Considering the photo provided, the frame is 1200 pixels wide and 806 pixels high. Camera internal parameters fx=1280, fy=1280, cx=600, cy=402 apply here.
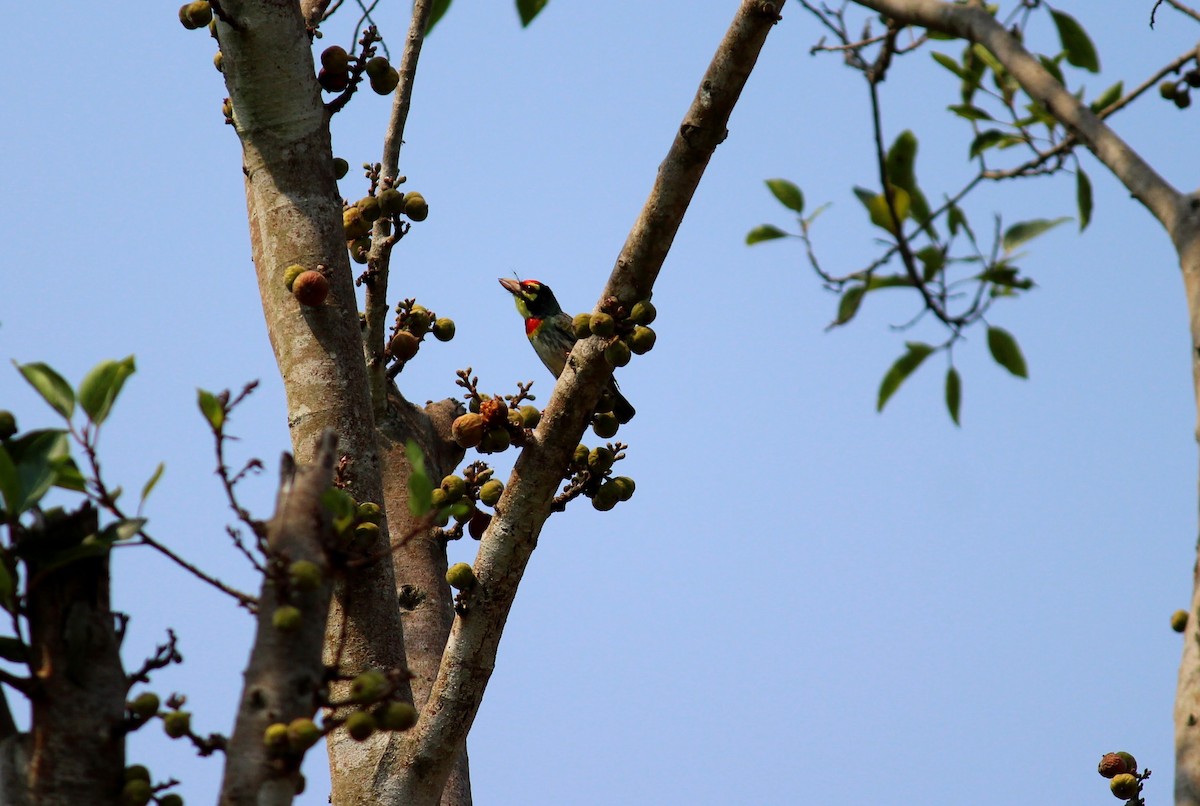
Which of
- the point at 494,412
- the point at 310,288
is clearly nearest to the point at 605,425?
the point at 494,412

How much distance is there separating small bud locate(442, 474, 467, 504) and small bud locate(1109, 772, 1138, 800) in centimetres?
200

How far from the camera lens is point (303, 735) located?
1910 mm

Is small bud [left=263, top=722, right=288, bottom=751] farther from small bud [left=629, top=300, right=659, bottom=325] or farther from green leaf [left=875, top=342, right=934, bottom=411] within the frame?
small bud [left=629, top=300, right=659, bottom=325]

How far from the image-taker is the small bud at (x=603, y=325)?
A: 3.53 m

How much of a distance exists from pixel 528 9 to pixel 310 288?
5.55ft

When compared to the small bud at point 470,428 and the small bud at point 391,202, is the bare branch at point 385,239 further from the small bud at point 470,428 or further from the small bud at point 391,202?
the small bud at point 470,428

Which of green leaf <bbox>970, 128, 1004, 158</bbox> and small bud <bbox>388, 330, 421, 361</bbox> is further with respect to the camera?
small bud <bbox>388, 330, 421, 361</bbox>

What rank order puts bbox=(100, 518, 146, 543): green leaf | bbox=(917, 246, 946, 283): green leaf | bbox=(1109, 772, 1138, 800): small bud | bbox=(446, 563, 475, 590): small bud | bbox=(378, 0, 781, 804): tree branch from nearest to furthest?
bbox=(100, 518, 146, 543): green leaf
bbox=(917, 246, 946, 283): green leaf
bbox=(1109, 772, 1138, 800): small bud
bbox=(378, 0, 781, 804): tree branch
bbox=(446, 563, 475, 590): small bud

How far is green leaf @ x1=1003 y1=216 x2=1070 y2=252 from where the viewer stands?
90.4 inches

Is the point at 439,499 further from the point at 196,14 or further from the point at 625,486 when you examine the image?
the point at 196,14

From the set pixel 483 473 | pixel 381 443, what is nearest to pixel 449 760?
pixel 483 473

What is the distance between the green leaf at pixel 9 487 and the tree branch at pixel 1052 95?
1.74 m

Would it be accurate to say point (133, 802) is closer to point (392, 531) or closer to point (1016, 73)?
point (1016, 73)

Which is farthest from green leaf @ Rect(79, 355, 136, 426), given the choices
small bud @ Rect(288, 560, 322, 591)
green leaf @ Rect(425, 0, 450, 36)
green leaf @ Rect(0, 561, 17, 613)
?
A: green leaf @ Rect(425, 0, 450, 36)
